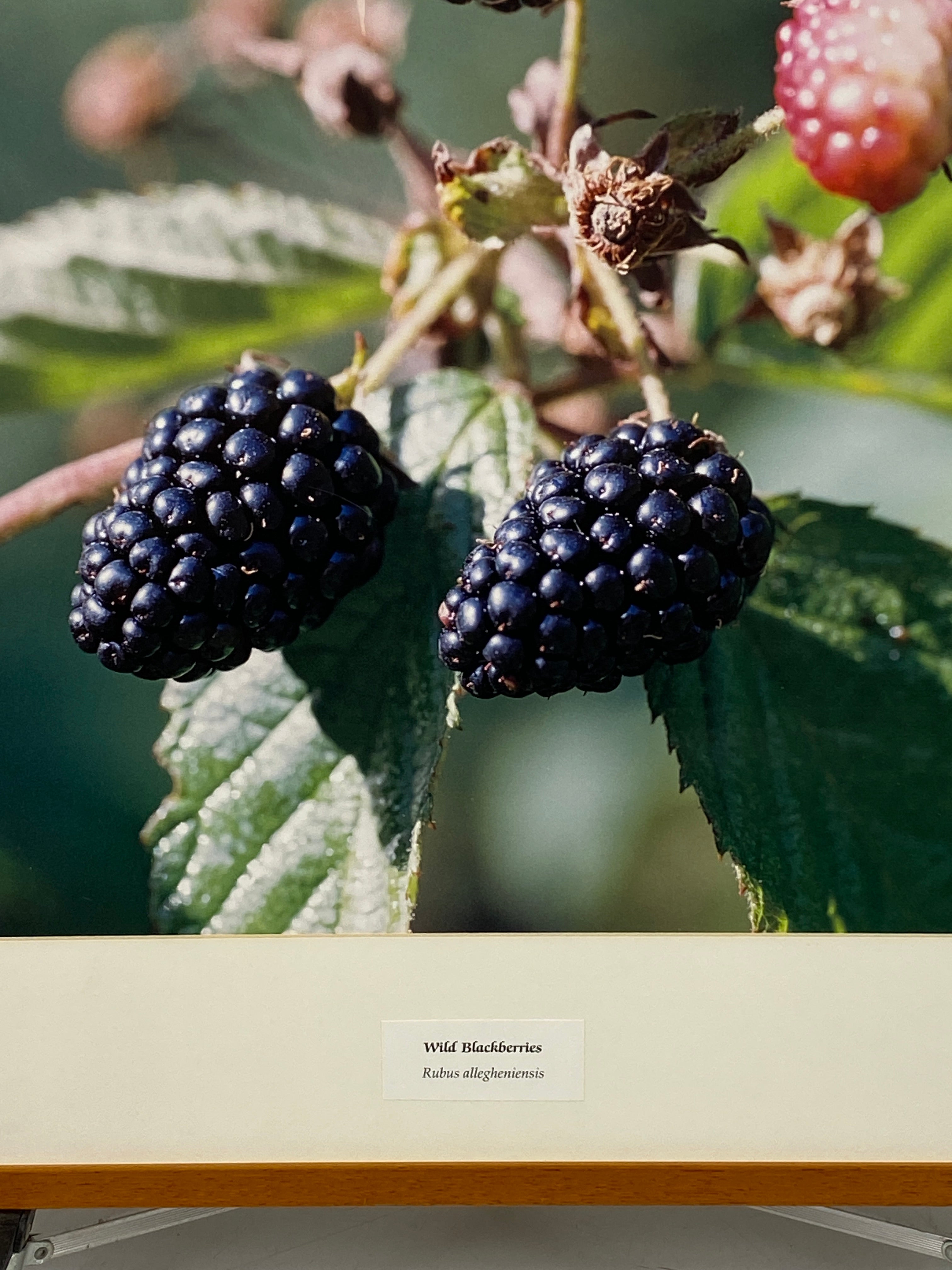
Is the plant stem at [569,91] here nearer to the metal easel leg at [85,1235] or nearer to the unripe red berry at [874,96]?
the unripe red berry at [874,96]

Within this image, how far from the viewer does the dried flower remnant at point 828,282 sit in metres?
0.82

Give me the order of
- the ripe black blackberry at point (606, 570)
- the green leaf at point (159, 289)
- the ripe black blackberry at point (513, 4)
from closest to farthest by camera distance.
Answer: the ripe black blackberry at point (606, 570)
the ripe black blackberry at point (513, 4)
the green leaf at point (159, 289)

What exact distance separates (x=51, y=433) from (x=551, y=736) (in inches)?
19.1

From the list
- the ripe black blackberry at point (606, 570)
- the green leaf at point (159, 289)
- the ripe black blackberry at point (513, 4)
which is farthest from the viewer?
the green leaf at point (159, 289)

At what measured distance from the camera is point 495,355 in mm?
842

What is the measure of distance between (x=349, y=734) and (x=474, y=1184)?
36cm

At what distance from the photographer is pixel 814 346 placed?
84 centimetres

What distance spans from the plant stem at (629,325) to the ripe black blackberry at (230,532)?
206 millimetres

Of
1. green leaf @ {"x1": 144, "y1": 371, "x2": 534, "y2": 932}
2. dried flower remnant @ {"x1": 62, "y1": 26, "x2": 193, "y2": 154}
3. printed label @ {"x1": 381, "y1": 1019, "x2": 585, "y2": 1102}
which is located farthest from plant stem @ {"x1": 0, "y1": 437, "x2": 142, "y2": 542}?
printed label @ {"x1": 381, "y1": 1019, "x2": 585, "y2": 1102}

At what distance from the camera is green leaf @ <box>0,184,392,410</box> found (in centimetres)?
86

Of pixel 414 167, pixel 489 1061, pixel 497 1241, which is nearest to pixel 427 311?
pixel 414 167

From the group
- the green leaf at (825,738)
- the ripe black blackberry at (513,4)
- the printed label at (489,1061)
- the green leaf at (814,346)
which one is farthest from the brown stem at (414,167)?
the printed label at (489,1061)

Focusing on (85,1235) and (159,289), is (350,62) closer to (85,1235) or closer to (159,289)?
(159,289)

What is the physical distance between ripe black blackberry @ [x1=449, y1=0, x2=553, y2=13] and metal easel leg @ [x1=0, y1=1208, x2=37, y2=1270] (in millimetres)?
982
